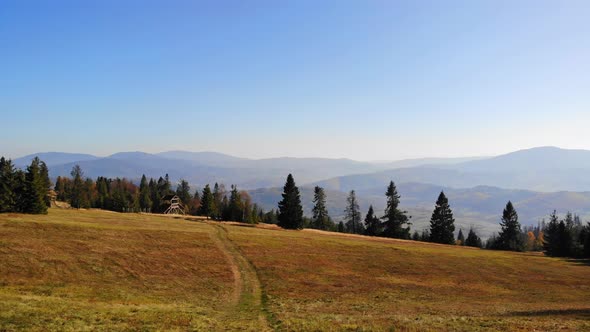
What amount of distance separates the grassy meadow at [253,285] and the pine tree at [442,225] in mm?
39966

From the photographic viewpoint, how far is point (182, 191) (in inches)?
6097

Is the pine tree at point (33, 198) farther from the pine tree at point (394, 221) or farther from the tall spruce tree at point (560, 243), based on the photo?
the tall spruce tree at point (560, 243)

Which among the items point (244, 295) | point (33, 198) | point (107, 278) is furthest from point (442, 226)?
point (33, 198)

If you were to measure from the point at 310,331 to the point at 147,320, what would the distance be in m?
10.6

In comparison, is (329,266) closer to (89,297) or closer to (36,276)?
(89,297)

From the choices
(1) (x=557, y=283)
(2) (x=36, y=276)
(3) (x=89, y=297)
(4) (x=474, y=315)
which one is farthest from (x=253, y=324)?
(1) (x=557, y=283)

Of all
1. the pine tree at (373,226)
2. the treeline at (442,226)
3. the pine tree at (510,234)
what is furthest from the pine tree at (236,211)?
the pine tree at (510,234)

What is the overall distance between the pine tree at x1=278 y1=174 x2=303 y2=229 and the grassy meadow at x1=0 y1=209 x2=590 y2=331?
27.0 metres

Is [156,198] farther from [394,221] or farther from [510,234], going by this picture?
[510,234]

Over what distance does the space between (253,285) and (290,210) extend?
5607cm

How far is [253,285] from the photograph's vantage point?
40.8 metres

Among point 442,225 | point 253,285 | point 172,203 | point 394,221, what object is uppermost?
point 172,203

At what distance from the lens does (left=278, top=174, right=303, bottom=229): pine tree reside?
95812 mm

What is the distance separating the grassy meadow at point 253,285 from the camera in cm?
2539
